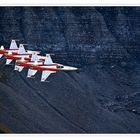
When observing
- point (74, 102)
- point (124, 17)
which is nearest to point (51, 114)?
point (74, 102)

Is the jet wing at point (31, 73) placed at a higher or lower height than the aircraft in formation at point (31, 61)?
lower

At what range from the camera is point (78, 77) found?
16.6 feet

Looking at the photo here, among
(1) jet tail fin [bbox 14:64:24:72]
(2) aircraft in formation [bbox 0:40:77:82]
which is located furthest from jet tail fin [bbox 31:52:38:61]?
(1) jet tail fin [bbox 14:64:24:72]

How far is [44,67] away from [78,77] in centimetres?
30

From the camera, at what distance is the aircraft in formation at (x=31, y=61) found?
16.6 ft

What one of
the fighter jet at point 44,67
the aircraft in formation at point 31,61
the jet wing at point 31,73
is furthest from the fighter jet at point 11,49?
the jet wing at point 31,73

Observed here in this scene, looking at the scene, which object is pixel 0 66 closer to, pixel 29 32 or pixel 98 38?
pixel 29 32

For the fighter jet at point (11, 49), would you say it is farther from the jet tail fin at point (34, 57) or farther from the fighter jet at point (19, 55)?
the jet tail fin at point (34, 57)

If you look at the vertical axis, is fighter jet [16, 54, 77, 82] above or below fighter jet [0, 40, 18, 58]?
below

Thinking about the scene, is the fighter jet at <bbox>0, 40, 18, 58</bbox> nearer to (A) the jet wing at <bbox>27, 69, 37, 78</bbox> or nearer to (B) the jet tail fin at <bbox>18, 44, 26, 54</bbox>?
(B) the jet tail fin at <bbox>18, 44, 26, 54</bbox>

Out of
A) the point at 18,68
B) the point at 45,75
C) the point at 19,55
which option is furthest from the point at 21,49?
the point at 45,75

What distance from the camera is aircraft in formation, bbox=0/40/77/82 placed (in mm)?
5059

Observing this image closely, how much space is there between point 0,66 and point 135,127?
122 centimetres

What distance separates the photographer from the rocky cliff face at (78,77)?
5020 mm
